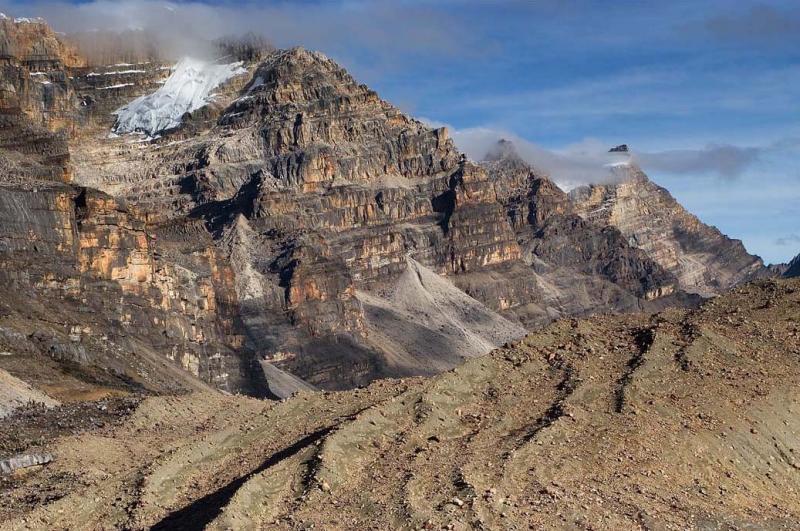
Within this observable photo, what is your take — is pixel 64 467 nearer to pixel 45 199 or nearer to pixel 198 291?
pixel 45 199

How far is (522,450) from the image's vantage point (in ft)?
104

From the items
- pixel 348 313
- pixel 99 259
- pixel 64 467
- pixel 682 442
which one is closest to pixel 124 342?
pixel 99 259

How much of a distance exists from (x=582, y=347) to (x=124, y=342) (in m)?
66.6

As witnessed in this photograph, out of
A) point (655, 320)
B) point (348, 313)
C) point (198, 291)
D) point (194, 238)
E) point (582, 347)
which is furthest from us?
point (348, 313)

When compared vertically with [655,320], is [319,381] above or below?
below

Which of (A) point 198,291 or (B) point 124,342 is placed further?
(A) point 198,291

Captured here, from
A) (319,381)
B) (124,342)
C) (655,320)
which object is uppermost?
(655,320)

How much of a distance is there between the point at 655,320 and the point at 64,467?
1829cm

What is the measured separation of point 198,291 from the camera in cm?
12731

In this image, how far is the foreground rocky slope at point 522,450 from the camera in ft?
97.2

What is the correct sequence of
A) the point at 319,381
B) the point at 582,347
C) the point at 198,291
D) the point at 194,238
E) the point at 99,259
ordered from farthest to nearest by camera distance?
1. the point at 319,381
2. the point at 194,238
3. the point at 198,291
4. the point at 99,259
5. the point at 582,347

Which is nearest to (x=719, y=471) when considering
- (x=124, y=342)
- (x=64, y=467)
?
(x=64, y=467)

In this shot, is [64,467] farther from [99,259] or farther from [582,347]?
[99,259]

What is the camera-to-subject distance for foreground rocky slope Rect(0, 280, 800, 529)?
97.2 ft
